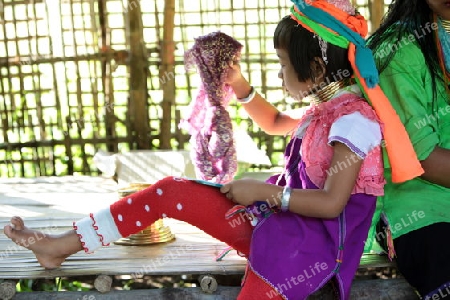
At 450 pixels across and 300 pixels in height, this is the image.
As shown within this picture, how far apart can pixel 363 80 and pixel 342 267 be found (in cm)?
63

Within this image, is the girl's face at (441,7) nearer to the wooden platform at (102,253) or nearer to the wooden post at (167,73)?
the wooden platform at (102,253)

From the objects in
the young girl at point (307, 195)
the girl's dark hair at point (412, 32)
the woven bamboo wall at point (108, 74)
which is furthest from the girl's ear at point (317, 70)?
the woven bamboo wall at point (108, 74)

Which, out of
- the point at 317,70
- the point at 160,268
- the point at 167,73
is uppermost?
the point at 317,70

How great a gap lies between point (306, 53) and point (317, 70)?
0.24ft

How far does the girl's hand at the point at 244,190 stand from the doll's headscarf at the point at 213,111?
779mm

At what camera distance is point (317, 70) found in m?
2.66

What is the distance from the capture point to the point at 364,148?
2.48m

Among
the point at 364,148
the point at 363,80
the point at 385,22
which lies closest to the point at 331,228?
the point at 364,148

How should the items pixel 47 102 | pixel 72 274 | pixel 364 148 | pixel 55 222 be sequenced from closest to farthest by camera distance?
1. pixel 364 148
2. pixel 72 274
3. pixel 55 222
4. pixel 47 102

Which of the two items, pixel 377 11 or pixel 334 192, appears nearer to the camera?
pixel 334 192

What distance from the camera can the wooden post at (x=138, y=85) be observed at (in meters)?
5.13

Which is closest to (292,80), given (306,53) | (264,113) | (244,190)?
(306,53)

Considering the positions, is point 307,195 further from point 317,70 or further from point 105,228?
point 105,228

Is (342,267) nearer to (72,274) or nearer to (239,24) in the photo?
(72,274)
